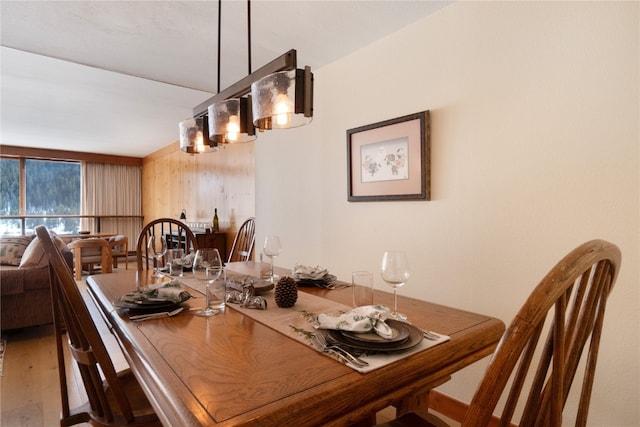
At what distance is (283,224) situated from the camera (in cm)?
316

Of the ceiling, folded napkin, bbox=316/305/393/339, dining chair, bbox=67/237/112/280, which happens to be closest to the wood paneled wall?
the ceiling

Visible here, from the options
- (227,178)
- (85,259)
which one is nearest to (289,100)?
(227,178)

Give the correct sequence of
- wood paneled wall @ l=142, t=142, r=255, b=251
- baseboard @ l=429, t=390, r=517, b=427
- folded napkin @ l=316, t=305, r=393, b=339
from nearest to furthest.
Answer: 1. folded napkin @ l=316, t=305, r=393, b=339
2. baseboard @ l=429, t=390, r=517, b=427
3. wood paneled wall @ l=142, t=142, r=255, b=251

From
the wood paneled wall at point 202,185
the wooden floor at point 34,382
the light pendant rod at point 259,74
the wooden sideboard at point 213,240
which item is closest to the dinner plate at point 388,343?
the light pendant rod at point 259,74

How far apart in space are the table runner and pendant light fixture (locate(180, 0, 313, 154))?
28.1 inches

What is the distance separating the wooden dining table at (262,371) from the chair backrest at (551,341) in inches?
11.5

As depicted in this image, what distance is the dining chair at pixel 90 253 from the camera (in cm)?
519

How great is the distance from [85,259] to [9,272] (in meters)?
2.67

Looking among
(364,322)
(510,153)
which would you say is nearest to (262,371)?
(364,322)

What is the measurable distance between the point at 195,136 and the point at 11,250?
→ 3.58m

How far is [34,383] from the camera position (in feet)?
7.51

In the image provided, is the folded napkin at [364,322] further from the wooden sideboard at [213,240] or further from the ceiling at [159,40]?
the wooden sideboard at [213,240]

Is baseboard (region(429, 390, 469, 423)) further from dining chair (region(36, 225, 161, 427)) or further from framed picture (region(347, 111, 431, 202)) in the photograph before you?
dining chair (region(36, 225, 161, 427))

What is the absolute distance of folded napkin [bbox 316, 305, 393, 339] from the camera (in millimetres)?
962
